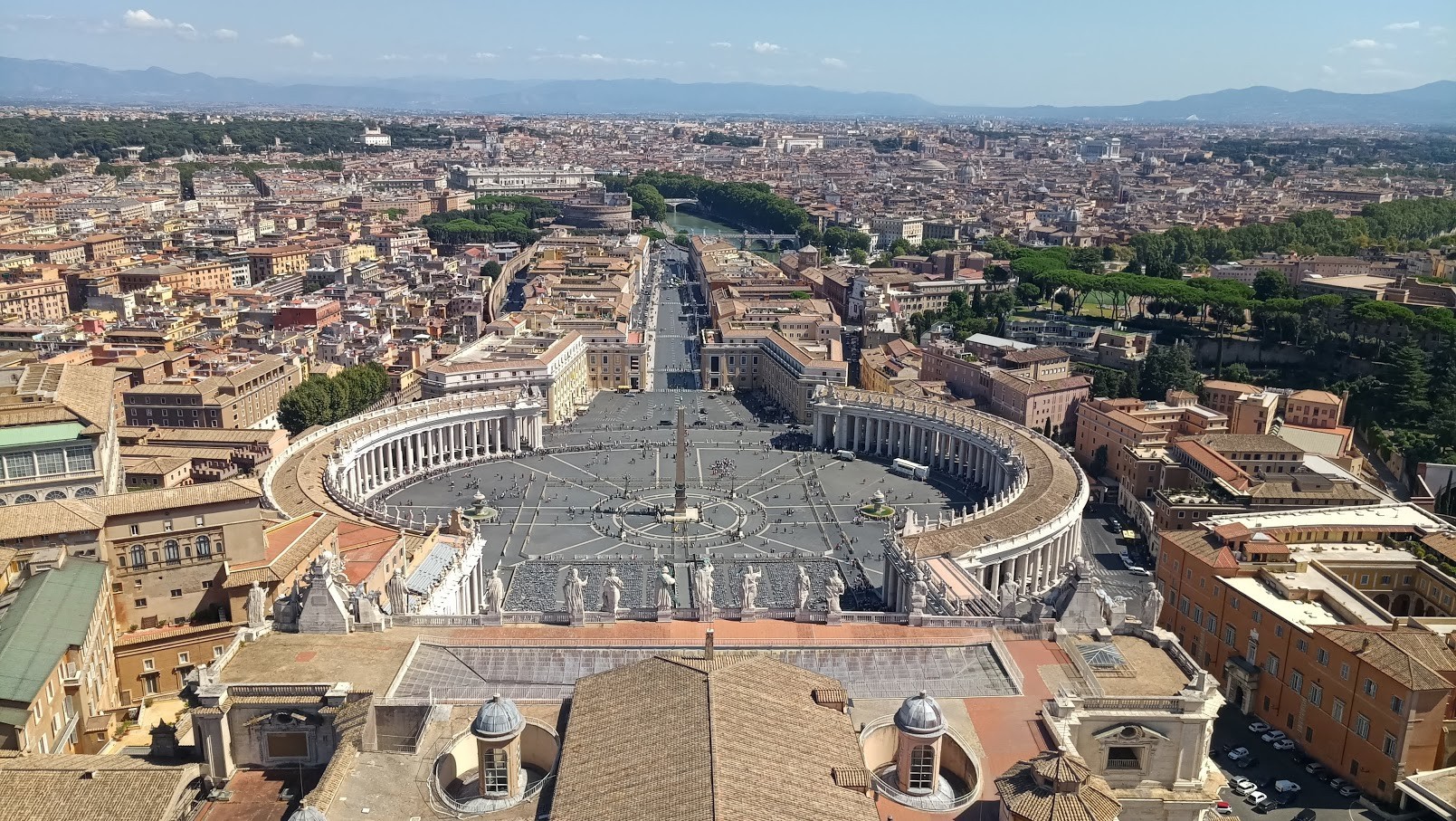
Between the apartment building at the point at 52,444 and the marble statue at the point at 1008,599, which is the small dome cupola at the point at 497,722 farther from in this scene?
the apartment building at the point at 52,444

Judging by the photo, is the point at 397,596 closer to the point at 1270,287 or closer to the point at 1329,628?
the point at 1329,628

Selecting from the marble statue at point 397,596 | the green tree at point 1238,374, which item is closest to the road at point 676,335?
the green tree at point 1238,374

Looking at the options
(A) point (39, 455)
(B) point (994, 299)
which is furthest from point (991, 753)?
(B) point (994, 299)

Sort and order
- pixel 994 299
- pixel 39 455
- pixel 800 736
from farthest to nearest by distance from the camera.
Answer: pixel 994 299, pixel 39 455, pixel 800 736

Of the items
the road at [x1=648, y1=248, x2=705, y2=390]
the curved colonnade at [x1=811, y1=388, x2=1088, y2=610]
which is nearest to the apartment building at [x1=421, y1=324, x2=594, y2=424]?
the road at [x1=648, y1=248, x2=705, y2=390]

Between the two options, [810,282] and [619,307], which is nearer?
[619,307]

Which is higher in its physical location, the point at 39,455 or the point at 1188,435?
the point at 39,455

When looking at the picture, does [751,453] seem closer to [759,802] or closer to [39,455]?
[39,455]

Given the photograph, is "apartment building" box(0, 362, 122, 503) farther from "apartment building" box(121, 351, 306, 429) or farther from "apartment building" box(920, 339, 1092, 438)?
"apartment building" box(920, 339, 1092, 438)
